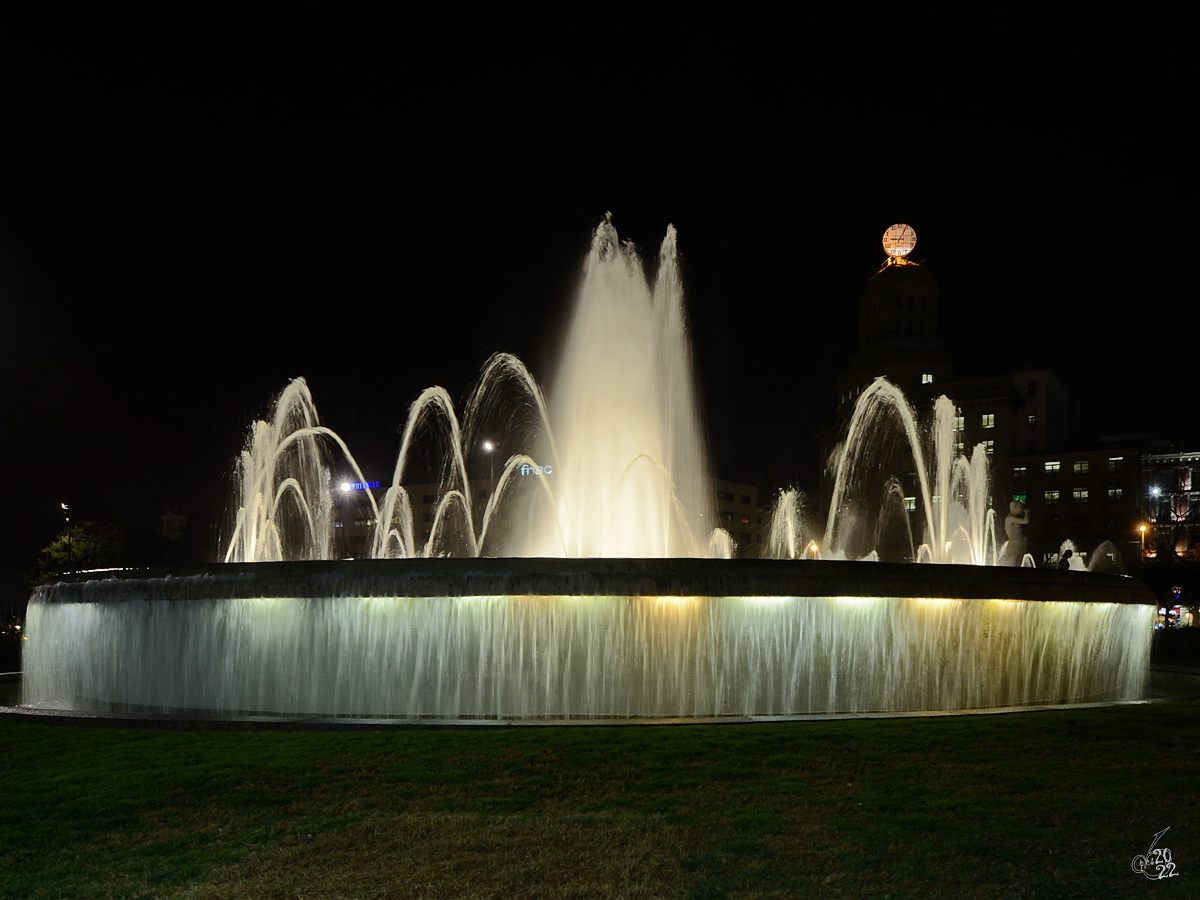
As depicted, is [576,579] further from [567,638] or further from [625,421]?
[625,421]

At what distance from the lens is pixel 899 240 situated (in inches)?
4343

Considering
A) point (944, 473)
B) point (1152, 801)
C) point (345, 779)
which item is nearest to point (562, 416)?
point (944, 473)

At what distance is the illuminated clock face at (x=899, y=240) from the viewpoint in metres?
110

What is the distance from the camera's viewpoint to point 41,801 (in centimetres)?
972

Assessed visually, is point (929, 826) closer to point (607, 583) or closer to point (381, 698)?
point (607, 583)

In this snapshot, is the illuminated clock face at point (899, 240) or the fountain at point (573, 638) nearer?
the fountain at point (573, 638)

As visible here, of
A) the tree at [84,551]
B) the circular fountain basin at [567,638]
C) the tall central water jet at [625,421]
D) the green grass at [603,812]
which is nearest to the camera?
the green grass at [603,812]

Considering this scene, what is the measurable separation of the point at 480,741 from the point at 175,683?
21.3 ft

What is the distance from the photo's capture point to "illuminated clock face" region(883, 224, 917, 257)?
362 feet

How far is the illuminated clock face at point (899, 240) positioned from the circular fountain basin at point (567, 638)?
323 ft

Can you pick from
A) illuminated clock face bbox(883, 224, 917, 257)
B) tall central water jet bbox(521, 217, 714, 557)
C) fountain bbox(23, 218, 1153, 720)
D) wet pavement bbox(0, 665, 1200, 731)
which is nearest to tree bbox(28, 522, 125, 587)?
tall central water jet bbox(521, 217, 714, 557)

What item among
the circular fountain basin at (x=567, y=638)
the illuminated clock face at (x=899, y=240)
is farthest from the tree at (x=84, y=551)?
the illuminated clock face at (x=899, y=240)

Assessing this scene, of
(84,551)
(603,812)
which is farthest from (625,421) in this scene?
(84,551)

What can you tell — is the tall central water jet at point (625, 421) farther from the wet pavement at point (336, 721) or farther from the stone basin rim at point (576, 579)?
the wet pavement at point (336, 721)
